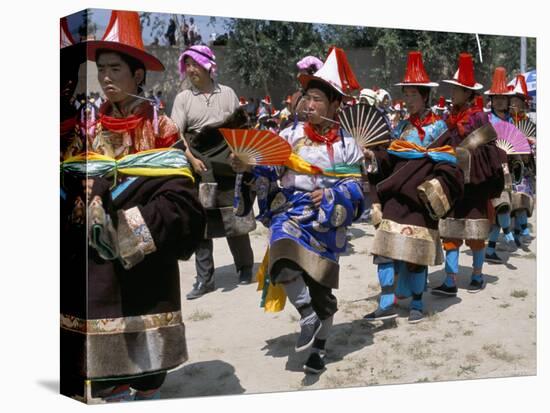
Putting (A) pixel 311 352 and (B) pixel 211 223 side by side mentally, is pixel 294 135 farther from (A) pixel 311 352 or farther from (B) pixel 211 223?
(A) pixel 311 352

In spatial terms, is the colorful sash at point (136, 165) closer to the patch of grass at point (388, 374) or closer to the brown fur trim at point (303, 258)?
the brown fur trim at point (303, 258)

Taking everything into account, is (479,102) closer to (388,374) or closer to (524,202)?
(524,202)

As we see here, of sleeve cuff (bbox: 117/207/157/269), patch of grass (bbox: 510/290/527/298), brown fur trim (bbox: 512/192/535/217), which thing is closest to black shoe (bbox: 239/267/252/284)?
sleeve cuff (bbox: 117/207/157/269)

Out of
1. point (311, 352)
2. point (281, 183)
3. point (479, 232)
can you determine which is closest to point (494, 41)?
point (479, 232)

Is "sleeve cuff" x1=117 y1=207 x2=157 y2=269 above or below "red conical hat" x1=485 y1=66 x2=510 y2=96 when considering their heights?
below

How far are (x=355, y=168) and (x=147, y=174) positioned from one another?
1678mm

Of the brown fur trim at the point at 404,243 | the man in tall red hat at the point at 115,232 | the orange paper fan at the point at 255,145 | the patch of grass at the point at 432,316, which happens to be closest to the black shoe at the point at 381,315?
the patch of grass at the point at 432,316

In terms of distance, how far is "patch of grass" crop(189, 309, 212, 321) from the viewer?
6707 mm

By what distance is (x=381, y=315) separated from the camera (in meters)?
7.68

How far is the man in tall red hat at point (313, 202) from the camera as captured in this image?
6.81m

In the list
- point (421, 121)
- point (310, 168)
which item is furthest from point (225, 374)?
point (421, 121)

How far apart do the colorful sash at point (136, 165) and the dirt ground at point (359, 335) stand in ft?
2.41

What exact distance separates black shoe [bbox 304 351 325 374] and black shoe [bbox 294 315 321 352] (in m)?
0.08

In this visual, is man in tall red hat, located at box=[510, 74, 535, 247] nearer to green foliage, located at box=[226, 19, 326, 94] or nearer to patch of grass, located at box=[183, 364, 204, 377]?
green foliage, located at box=[226, 19, 326, 94]
